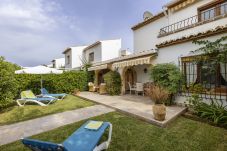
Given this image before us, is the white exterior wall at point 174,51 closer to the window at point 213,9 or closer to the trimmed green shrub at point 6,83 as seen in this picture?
the window at point 213,9

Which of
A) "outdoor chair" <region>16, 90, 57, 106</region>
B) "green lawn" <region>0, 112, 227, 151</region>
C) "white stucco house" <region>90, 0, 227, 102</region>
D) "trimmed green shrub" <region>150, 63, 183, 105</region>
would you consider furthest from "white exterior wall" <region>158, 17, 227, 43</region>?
"outdoor chair" <region>16, 90, 57, 106</region>

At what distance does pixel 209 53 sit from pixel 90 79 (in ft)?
82.7

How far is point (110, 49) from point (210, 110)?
3199cm

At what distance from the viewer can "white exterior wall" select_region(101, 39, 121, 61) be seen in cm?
3942

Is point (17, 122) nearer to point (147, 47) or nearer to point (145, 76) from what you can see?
point (145, 76)

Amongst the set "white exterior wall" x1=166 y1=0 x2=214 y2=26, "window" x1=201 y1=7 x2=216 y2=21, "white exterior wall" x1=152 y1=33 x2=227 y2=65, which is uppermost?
"white exterior wall" x1=166 y1=0 x2=214 y2=26

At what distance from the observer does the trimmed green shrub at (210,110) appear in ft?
33.9

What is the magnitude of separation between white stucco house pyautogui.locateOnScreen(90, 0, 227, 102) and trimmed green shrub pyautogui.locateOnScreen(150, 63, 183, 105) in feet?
3.37

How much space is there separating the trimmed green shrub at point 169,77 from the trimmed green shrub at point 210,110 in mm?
1933

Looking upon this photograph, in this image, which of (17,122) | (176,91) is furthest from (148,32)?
(17,122)

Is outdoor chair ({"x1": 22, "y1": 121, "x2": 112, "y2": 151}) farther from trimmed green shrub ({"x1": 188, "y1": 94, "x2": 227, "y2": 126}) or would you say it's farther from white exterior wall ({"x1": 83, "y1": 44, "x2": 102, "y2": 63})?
white exterior wall ({"x1": 83, "y1": 44, "x2": 102, "y2": 63})

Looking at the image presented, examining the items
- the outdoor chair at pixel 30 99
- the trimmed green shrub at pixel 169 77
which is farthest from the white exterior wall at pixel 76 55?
the trimmed green shrub at pixel 169 77

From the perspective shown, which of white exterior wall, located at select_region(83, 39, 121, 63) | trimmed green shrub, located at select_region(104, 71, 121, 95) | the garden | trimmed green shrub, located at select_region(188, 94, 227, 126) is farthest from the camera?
white exterior wall, located at select_region(83, 39, 121, 63)

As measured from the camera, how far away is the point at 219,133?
30.0 ft
